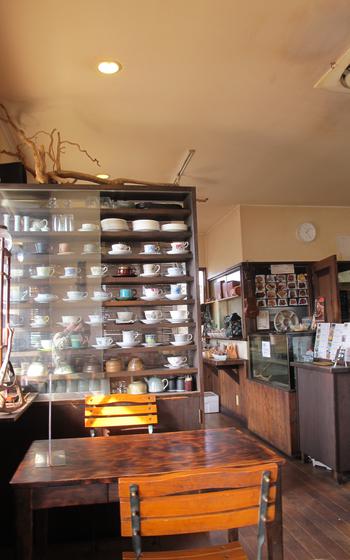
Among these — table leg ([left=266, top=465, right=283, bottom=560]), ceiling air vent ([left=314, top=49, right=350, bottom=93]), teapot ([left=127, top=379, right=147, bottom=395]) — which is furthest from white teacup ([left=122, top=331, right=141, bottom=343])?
ceiling air vent ([left=314, top=49, right=350, bottom=93])

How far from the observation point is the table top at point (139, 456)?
175 centimetres

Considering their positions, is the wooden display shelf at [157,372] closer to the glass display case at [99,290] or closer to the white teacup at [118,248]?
the glass display case at [99,290]

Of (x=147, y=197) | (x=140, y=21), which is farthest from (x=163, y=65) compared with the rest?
(x=147, y=197)

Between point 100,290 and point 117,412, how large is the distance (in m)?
0.87

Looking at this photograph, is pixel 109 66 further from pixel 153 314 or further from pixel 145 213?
pixel 153 314

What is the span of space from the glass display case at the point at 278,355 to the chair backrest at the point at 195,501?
297cm

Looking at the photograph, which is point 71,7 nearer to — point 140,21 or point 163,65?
point 140,21

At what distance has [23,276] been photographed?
3.01m

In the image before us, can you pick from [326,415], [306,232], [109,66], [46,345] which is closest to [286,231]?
[306,232]

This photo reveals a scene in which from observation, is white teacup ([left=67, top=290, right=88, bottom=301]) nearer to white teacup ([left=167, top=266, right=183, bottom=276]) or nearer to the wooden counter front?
white teacup ([left=167, top=266, right=183, bottom=276])

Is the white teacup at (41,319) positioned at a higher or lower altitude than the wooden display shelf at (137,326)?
higher

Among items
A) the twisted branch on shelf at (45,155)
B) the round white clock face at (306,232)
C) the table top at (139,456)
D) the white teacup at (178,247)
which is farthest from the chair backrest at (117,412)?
the round white clock face at (306,232)

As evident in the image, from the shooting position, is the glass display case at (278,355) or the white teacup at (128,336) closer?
the white teacup at (128,336)

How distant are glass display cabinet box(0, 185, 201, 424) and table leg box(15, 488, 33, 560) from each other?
1.32 meters
